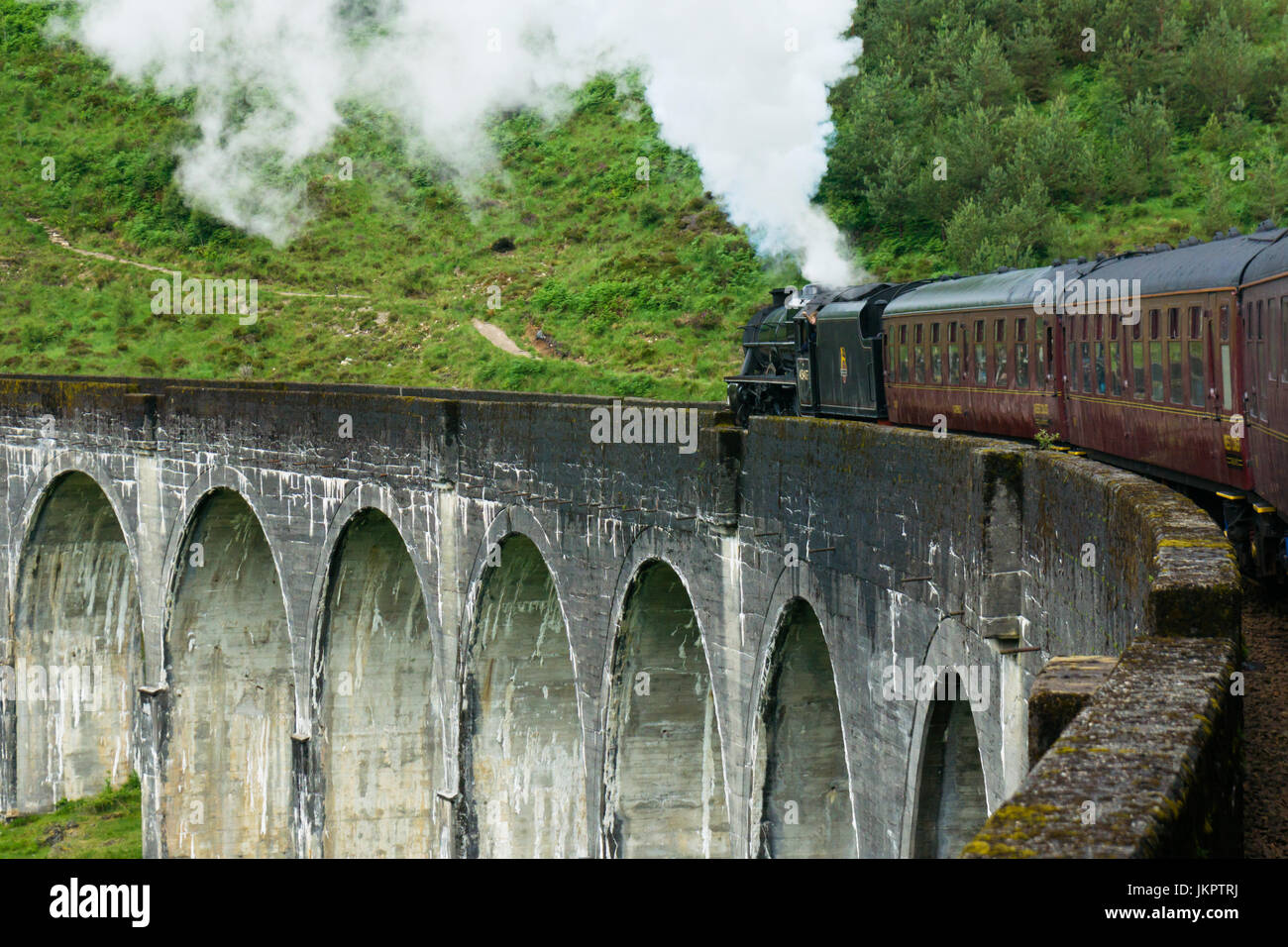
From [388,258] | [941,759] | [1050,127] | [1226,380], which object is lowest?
[941,759]

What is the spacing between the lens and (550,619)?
17.9 metres

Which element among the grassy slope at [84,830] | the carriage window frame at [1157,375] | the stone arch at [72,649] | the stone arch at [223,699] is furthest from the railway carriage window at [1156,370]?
the stone arch at [72,649]

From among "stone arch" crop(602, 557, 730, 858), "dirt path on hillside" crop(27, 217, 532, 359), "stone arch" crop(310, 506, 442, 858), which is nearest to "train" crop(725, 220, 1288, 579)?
"stone arch" crop(602, 557, 730, 858)

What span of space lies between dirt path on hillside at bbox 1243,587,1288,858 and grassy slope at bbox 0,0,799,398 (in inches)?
1254

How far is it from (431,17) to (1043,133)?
105ft

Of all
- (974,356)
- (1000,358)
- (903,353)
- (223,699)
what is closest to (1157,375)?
(1000,358)

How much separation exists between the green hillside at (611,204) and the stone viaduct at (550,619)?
16617mm

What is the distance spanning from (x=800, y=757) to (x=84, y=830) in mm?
18303

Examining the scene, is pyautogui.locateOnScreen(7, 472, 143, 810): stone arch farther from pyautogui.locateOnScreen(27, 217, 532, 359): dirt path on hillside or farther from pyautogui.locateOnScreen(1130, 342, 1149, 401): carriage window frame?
pyautogui.locateOnScreen(1130, 342, 1149, 401): carriage window frame

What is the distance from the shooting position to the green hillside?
41.5 meters

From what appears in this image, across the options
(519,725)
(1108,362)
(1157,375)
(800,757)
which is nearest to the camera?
(1157,375)

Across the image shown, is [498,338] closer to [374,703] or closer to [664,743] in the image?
[374,703]

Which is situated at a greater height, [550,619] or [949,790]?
[550,619]
